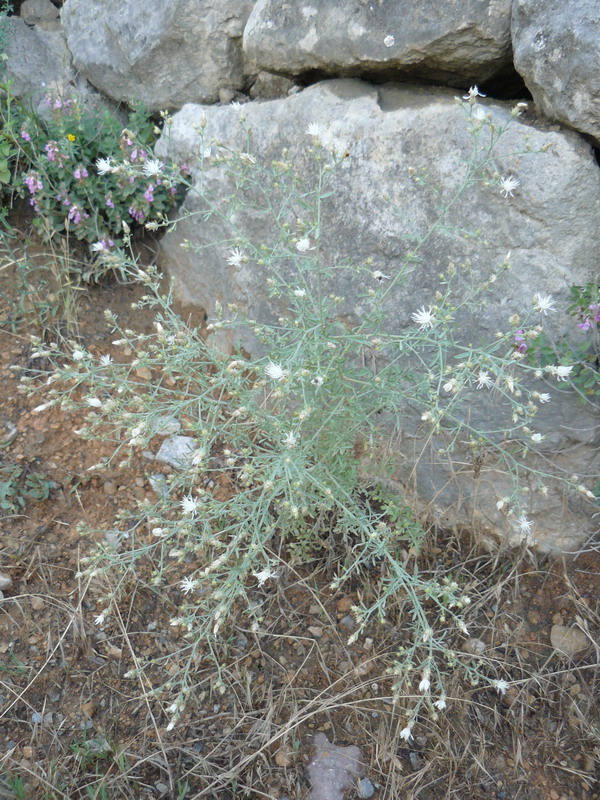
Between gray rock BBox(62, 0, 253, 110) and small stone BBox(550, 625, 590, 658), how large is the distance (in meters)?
2.69

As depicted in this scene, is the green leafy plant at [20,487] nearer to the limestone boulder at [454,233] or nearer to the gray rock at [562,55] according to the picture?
the limestone boulder at [454,233]

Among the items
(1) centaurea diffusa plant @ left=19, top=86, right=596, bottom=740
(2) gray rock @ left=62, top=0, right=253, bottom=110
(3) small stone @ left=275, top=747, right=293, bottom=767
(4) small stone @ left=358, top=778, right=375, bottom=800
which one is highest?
(2) gray rock @ left=62, top=0, right=253, bottom=110

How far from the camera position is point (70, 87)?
11.9ft

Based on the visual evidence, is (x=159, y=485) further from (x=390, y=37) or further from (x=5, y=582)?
(x=390, y=37)

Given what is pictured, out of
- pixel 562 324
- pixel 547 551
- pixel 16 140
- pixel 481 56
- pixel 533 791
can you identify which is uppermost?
pixel 481 56

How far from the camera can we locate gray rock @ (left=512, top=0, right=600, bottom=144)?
87.4 inches

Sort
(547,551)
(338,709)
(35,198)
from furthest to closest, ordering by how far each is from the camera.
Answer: (35,198) < (547,551) < (338,709)

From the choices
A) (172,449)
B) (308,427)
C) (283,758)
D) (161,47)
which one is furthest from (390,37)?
(283,758)

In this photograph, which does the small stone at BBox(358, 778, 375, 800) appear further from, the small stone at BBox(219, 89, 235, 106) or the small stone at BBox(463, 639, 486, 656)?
the small stone at BBox(219, 89, 235, 106)

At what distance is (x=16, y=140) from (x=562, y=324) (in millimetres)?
2434

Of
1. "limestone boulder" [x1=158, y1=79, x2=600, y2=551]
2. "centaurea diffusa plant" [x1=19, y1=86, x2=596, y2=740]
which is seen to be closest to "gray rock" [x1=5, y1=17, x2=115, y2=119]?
"limestone boulder" [x1=158, y1=79, x2=600, y2=551]

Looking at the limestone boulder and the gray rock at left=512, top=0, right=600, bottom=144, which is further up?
the gray rock at left=512, top=0, right=600, bottom=144

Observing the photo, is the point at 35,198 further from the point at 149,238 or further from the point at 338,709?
the point at 338,709

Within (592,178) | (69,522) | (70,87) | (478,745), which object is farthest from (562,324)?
(70,87)
